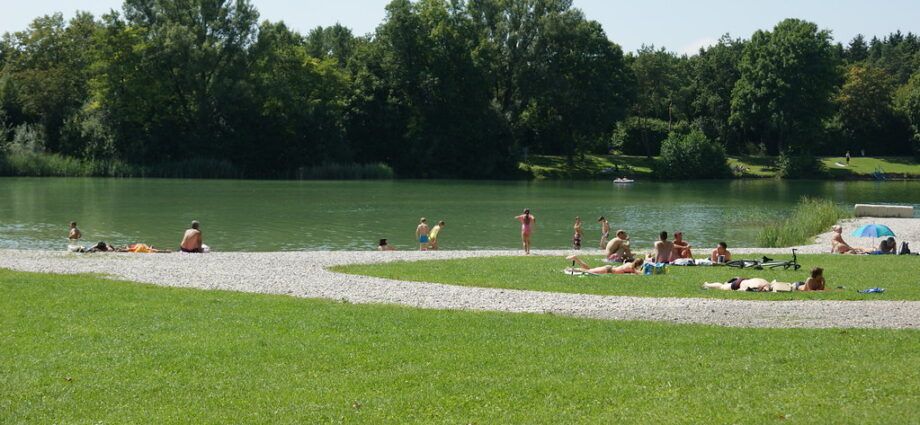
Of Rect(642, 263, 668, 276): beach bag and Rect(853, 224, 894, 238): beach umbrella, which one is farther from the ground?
Rect(853, 224, 894, 238): beach umbrella

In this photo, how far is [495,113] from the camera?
94688 mm

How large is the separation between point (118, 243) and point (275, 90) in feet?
177

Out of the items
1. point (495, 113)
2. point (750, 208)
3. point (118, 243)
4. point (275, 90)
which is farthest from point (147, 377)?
point (495, 113)

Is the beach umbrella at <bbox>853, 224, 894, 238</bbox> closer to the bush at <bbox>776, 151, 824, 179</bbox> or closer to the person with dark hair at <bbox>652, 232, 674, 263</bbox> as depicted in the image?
the person with dark hair at <bbox>652, 232, 674, 263</bbox>

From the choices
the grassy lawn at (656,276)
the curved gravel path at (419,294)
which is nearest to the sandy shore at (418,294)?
the curved gravel path at (419,294)

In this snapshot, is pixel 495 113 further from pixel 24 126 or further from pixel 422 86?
pixel 24 126

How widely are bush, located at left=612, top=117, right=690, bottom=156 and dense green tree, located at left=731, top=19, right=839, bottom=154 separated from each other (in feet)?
25.1

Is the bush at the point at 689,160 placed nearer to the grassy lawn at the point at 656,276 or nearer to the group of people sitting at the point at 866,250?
the group of people sitting at the point at 866,250

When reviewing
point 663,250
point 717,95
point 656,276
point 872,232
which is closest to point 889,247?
point 872,232

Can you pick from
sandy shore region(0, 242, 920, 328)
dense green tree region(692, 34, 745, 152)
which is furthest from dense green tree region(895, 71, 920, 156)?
sandy shore region(0, 242, 920, 328)

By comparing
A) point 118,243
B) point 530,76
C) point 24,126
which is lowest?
point 118,243

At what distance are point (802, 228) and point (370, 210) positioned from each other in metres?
23.3

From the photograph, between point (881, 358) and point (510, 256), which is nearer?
point (881, 358)

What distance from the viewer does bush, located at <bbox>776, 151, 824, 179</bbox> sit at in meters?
95.2
